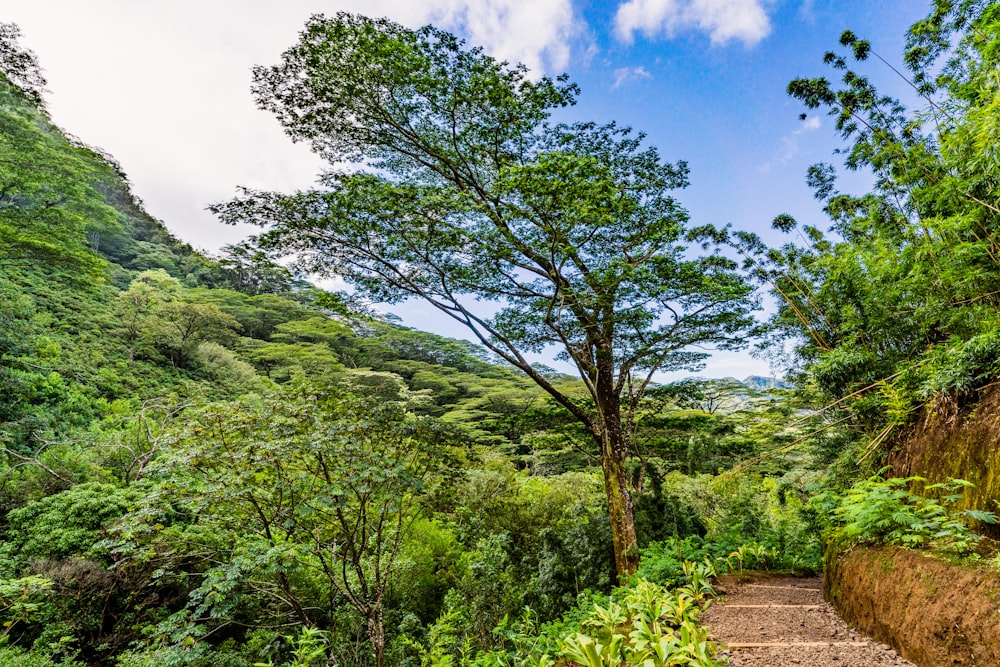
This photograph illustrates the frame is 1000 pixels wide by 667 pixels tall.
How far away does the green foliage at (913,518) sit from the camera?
2.19 meters

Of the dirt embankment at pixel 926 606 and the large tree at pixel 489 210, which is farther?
the large tree at pixel 489 210

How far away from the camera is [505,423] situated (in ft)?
23.9

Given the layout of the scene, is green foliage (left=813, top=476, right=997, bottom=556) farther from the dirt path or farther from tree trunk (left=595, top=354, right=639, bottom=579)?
tree trunk (left=595, top=354, right=639, bottom=579)

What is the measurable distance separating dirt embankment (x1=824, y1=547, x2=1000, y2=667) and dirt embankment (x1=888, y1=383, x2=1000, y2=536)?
48 centimetres

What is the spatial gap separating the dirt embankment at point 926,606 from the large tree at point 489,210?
319 centimetres

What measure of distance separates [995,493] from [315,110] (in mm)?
7828

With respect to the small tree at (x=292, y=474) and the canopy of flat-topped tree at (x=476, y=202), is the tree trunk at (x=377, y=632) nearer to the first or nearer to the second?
the small tree at (x=292, y=474)

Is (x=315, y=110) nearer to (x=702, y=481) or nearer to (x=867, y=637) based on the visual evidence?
(x=867, y=637)

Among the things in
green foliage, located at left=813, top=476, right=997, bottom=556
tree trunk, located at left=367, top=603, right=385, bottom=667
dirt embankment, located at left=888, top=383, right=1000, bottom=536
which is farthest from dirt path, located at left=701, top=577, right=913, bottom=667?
tree trunk, located at left=367, top=603, right=385, bottom=667

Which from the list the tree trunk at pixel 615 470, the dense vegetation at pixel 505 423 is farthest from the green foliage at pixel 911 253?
the tree trunk at pixel 615 470

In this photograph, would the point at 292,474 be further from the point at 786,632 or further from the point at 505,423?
the point at 786,632

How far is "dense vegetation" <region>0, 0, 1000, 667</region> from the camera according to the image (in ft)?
12.3

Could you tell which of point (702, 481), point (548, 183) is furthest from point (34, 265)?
point (702, 481)

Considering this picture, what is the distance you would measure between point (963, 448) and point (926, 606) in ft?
4.03
